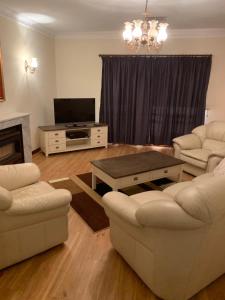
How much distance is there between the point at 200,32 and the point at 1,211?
5.20 metres

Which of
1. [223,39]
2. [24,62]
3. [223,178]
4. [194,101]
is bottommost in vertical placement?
[223,178]

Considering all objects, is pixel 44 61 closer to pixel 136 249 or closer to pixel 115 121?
pixel 115 121

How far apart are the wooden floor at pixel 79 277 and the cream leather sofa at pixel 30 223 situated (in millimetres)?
127

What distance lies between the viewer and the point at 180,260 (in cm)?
152

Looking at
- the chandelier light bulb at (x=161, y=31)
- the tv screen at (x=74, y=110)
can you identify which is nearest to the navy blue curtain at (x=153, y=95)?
the tv screen at (x=74, y=110)

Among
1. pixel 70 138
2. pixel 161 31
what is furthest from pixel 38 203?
pixel 70 138

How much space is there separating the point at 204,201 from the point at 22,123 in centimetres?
354

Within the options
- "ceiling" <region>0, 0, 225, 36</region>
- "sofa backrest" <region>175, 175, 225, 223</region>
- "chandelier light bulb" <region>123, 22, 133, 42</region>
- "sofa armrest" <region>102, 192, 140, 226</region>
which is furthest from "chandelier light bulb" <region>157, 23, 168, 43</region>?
"sofa backrest" <region>175, 175, 225, 223</region>

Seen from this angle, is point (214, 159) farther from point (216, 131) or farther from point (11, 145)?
point (11, 145)

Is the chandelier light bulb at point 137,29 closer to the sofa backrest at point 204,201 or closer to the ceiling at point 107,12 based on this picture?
the ceiling at point 107,12

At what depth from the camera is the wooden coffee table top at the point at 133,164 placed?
294cm

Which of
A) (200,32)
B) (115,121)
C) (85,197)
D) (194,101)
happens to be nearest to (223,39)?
(200,32)

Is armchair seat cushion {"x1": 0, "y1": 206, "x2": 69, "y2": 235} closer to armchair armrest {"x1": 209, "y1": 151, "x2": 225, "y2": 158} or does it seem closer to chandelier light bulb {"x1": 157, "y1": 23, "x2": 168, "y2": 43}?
chandelier light bulb {"x1": 157, "y1": 23, "x2": 168, "y2": 43}

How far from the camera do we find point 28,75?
15.0 ft
